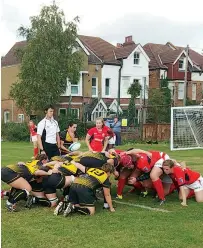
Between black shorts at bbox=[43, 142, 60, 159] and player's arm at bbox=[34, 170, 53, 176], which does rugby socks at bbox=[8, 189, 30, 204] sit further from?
black shorts at bbox=[43, 142, 60, 159]

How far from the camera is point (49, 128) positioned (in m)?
10.4

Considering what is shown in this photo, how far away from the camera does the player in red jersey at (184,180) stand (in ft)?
27.5

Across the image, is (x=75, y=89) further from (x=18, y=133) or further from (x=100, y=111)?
(x=18, y=133)

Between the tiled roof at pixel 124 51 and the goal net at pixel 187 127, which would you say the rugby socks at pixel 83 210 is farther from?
the tiled roof at pixel 124 51

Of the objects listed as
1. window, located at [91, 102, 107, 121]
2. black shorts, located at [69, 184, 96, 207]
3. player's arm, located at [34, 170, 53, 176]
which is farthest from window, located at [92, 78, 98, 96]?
black shorts, located at [69, 184, 96, 207]

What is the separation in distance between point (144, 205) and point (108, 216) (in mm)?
1280

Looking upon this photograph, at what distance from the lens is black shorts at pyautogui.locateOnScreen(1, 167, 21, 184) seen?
7901 millimetres

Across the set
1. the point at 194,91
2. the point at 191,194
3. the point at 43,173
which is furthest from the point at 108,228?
the point at 194,91

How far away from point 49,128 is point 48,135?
0.17m

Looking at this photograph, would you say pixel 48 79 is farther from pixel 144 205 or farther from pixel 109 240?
pixel 109 240

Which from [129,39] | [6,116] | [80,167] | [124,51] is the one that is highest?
[129,39]

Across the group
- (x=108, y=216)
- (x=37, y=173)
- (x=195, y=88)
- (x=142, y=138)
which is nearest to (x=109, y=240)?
(x=108, y=216)

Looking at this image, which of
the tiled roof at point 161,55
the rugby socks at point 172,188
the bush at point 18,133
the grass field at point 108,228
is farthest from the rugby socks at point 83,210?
the tiled roof at point 161,55

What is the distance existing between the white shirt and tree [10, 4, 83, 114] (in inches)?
834
